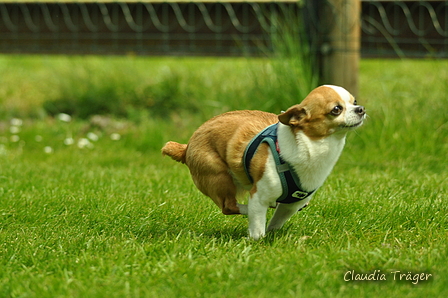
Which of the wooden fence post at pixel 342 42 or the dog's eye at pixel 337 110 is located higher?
the dog's eye at pixel 337 110

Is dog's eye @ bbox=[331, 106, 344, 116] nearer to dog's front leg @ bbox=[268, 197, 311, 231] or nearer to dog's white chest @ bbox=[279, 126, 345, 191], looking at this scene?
dog's white chest @ bbox=[279, 126, 345, 191]

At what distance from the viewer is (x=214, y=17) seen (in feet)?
25.8

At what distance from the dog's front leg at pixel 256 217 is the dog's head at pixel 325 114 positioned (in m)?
0.46

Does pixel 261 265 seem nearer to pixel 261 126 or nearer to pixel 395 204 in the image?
pixel 261 126

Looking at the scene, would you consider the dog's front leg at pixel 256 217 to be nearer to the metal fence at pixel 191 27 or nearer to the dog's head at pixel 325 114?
the dog's head at pixel 325 114

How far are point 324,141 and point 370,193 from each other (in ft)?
4.70

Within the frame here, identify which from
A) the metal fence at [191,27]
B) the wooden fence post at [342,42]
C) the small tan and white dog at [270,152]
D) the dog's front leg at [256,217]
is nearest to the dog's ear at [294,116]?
the small tan and white dog at [270,152]

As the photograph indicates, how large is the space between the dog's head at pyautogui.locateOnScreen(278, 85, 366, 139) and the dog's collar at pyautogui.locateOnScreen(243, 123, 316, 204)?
164 mm

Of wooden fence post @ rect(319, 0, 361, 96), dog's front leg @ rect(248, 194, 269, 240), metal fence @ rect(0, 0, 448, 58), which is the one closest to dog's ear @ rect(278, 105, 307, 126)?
dog's front leg @ rect(248, 194, 269, 240)

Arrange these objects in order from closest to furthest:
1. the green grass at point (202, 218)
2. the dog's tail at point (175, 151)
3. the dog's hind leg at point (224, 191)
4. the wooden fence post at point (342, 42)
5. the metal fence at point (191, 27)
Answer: the green grass at point (202, 218)
the dog's hind leg at point (224, 191)
the dog's tail at point (175, 151)
the wooden fence post at point (342, 42)
the metal fence at point (191, 27)

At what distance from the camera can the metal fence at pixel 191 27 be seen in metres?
7.11

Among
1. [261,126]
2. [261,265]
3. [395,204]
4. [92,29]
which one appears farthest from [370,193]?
[92,29]

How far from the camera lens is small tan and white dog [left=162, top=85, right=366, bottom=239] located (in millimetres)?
3227

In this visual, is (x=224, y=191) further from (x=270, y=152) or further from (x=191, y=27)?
(x=191, y=27)
